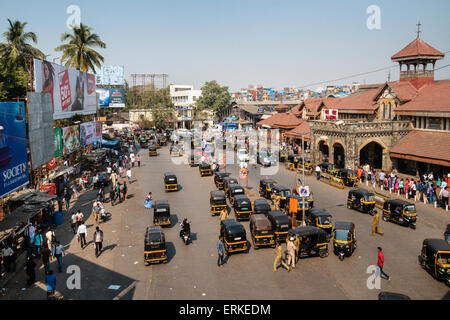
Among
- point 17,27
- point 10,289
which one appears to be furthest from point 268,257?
point 17,27

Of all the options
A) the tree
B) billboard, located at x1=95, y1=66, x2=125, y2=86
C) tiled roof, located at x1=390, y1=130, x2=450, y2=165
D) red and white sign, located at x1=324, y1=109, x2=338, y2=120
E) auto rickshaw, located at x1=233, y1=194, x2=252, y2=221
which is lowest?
auto rickshaw, located at x1=233, y1=194, x2=252, y2=221

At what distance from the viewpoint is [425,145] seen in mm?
33438

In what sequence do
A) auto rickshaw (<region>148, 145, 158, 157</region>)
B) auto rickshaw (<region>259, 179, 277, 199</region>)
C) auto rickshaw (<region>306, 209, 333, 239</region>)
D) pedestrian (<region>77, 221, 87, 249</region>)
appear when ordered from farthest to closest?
auto rickshaw (<region>148, 145, 158, 157</region>) → auto rickshaw (<region>259, 179, 277, 199</region>) → auto rickshaw (<region>306, 209, 333, 239</region>) → pedestrian (<region>77, 221, 87, 249</region>)

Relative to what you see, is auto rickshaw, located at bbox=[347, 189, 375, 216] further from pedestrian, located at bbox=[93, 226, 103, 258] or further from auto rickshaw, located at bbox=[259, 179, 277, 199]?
pedestrian, located at bbox=[93, 226, 103, 258]

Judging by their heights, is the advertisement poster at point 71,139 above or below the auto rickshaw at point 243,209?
above

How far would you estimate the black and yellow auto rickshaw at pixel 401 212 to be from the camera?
2233 cm

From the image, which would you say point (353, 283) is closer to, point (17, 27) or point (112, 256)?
point (112, 256)

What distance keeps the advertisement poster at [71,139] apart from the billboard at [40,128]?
25.1ft

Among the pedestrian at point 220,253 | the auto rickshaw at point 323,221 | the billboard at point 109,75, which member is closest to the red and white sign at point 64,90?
the pedestrian at point 220,253

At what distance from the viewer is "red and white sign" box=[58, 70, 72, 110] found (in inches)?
1496

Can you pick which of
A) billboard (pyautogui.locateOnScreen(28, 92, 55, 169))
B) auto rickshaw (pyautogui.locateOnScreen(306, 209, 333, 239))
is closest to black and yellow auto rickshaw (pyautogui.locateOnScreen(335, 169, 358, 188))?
auto rickshaw (pyautogui.locateOnScreen(306, 209, 333, 239))

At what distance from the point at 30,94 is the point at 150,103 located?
10304 centimetres

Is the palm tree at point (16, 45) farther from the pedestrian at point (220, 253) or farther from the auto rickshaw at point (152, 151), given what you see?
the pedestrian at point (220, 253)

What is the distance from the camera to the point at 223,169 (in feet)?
145
